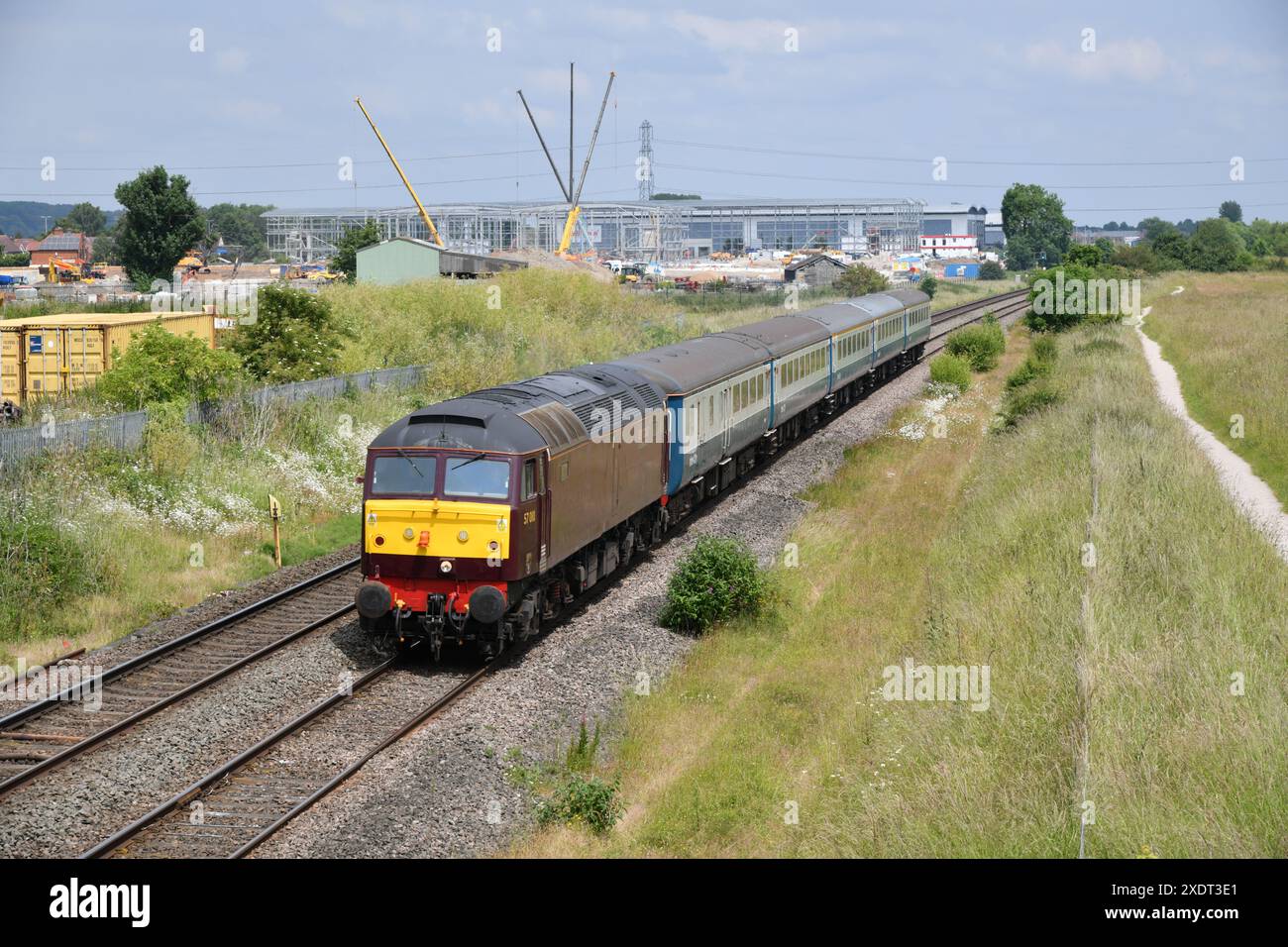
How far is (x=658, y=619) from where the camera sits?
19.1 m

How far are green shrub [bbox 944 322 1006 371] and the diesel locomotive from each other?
28.5 meters

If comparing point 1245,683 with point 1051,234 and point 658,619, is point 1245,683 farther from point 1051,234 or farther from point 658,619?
point 1051,234

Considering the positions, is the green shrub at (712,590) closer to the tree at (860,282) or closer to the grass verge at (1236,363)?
the grass verge at (1236,363)

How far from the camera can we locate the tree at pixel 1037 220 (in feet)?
514

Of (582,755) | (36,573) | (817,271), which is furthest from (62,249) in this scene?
(582,755)

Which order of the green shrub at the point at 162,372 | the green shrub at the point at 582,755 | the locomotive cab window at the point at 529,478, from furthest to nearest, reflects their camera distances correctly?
the green shrub at the point at 162,372 → the locomotive cab window at the point at 529,478 → the green shrub at the point at 582,755

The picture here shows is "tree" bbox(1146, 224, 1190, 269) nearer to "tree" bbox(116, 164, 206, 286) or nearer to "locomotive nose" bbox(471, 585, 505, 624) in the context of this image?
"tree" bbox(116, 164, 206, 286)

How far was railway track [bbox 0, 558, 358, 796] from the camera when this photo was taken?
13.6m

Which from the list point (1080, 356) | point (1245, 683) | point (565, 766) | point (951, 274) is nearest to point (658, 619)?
point (565, 766)

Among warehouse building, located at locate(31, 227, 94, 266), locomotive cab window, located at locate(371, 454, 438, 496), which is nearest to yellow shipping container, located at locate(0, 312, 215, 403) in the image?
locomotive cab window, located at locate(371, 454, 438, 496)

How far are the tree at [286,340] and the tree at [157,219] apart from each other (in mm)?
52266

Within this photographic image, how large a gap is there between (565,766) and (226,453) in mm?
15457

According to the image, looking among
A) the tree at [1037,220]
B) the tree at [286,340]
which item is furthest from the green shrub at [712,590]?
the tree at [1037,220]

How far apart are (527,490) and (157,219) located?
73.7 metres
